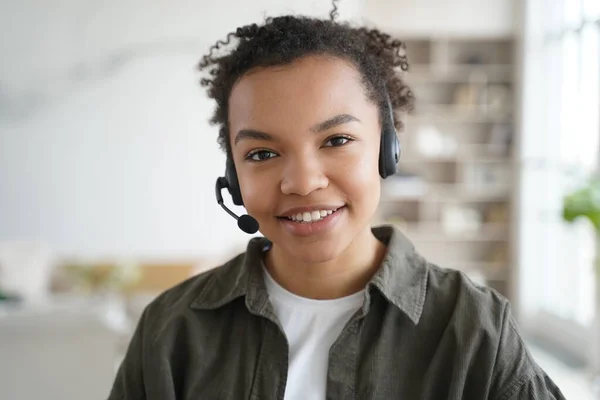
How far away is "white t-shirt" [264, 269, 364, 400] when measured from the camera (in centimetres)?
108

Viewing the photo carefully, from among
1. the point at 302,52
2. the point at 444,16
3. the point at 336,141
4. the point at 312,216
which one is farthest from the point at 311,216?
the point at 444,16

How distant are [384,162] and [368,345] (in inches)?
10.6

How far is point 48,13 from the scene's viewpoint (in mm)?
6098

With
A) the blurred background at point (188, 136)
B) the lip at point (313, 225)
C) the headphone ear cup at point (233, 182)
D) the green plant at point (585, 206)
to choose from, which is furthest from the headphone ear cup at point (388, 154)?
the blurred background at point (188, 136)

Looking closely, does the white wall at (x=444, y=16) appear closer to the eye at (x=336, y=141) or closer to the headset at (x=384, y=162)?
the headset at (x=384, y=162)

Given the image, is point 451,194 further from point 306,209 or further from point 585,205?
point 306,209

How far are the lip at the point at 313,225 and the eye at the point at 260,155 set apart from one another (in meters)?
0.08

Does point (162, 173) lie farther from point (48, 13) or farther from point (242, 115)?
point (242, 115)

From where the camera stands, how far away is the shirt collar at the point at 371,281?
1095mm

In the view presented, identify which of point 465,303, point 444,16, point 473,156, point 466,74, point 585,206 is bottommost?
point 585,206

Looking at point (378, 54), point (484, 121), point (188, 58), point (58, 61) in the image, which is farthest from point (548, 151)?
point (378, 54)

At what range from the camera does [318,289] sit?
116 centimetres

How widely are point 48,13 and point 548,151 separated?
4038 mm

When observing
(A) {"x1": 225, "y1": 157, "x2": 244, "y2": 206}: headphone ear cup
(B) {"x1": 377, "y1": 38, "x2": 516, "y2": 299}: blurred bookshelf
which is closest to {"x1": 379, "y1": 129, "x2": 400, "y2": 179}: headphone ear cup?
(A) {"x1": 225, "y1": 157, "x2": 244, "y2": 206}: headphone ear cup
